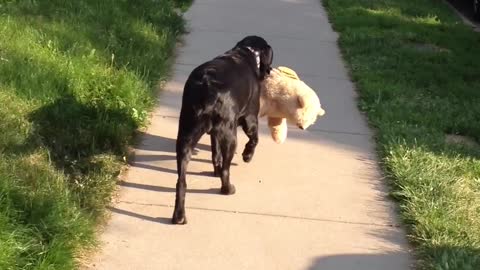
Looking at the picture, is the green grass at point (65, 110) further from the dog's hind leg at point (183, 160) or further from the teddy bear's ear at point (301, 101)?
the teddy bear's ear at point (301, 101)

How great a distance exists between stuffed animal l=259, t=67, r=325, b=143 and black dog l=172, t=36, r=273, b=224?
30 centimetres

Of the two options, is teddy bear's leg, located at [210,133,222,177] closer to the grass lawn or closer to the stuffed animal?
the stuffed animal

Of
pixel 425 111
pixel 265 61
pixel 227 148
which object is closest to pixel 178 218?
pixel 227 148

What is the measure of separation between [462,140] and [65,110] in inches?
122

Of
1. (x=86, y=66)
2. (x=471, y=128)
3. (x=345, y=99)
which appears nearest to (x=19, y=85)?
(x=86, y=66)

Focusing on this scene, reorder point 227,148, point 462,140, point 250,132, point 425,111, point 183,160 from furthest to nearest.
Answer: point 425,111
point 462,140
point 250,132
point 227,148
point 183,160

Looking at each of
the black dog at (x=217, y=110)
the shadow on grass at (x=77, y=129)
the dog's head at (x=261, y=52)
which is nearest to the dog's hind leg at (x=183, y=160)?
the black dog at (x=217, y=110)

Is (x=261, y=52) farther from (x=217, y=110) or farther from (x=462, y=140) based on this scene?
(x=462, y=140)

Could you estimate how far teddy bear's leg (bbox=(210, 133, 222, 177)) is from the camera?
5039 mm

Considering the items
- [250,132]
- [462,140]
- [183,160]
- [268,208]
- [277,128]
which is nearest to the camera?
[183,160]

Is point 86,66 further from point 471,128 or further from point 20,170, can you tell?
point 471,128

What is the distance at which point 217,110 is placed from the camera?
482 cm

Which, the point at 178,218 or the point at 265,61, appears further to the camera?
the point at 265,61

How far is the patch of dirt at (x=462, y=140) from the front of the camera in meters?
6.45
